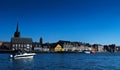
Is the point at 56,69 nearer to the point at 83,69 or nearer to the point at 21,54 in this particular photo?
the point at 83,69

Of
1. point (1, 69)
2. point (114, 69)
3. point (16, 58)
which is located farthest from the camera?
point (16, 58)

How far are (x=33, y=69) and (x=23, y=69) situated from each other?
6.36 ft

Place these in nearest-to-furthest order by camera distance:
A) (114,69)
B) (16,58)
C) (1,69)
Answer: (1,69) < (114,69) < (16,58)

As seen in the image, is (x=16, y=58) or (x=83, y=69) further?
(x=16, y=58)

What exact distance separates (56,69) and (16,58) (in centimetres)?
4131

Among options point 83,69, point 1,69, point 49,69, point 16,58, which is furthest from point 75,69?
point 16,58

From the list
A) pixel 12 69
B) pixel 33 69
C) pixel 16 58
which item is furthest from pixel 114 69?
pixel 16 58

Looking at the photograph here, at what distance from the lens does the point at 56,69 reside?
171ft

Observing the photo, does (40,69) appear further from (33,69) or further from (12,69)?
(12,69)

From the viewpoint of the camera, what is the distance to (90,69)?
53406 mm

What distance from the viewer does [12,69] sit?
5222cm

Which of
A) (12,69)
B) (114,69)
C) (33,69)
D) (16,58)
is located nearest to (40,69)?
(33,69)

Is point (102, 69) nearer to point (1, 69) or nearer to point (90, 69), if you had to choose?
point (90, 69)

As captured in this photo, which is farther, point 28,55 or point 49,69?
point 28,55
